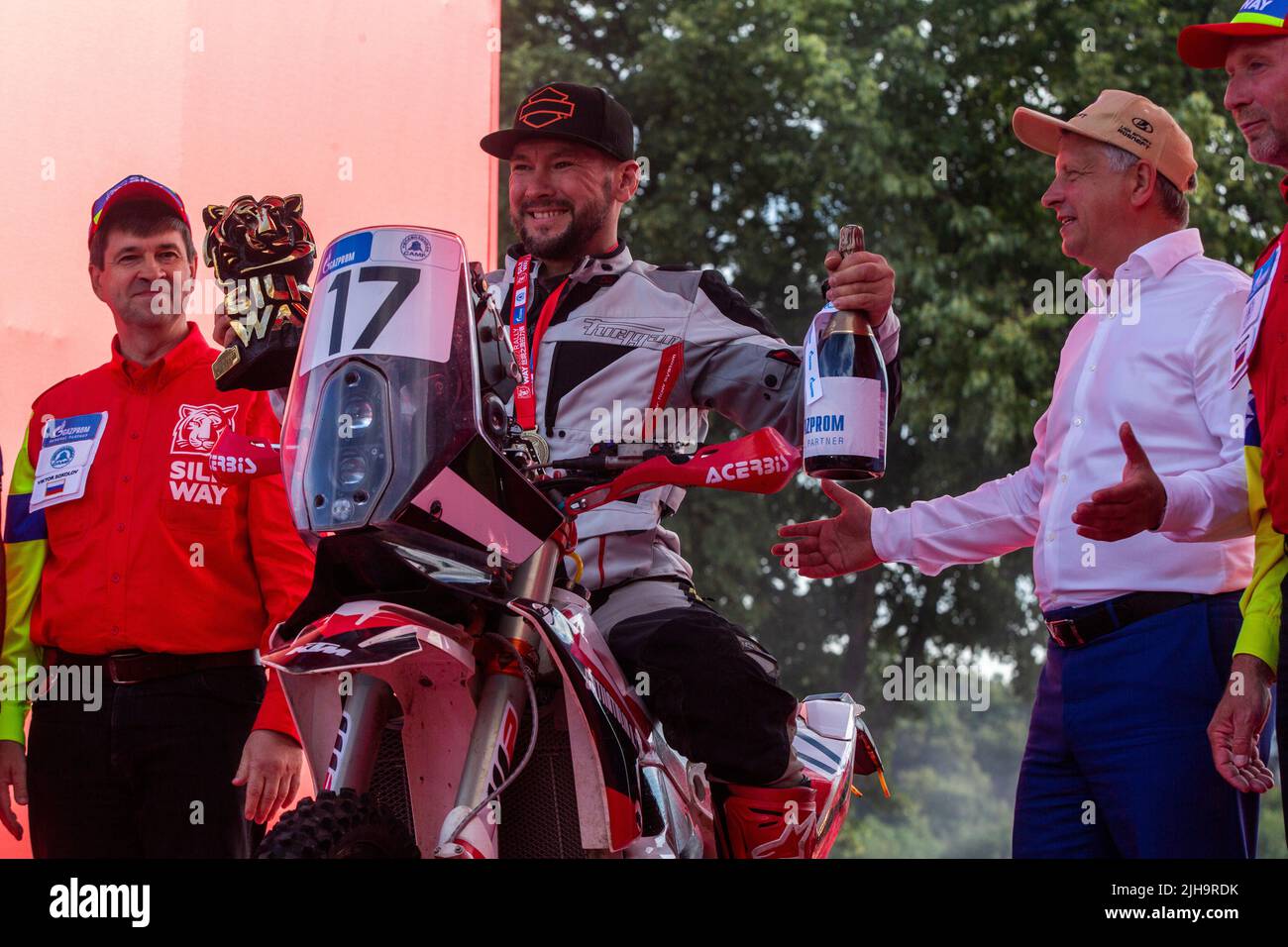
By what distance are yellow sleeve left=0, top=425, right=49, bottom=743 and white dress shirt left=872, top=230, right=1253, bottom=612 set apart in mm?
1815

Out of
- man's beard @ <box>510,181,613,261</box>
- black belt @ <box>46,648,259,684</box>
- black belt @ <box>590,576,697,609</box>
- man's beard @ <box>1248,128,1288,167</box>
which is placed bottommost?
black belt @ <box>46,648,259,684</box>

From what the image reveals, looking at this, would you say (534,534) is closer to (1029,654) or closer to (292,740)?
(292,740)

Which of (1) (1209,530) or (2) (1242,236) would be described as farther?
(2) (1242,236)

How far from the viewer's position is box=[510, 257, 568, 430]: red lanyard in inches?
117

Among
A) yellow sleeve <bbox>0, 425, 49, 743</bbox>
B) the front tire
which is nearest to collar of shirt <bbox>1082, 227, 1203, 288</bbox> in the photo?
the front tire

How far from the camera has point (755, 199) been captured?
1341cm

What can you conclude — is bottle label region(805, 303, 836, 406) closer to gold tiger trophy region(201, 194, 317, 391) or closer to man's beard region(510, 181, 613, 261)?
man's beard region(510, 181, 613, 261)

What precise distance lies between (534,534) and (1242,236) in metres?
11.0

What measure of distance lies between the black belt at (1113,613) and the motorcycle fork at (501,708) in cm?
119

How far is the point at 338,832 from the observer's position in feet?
6.89
